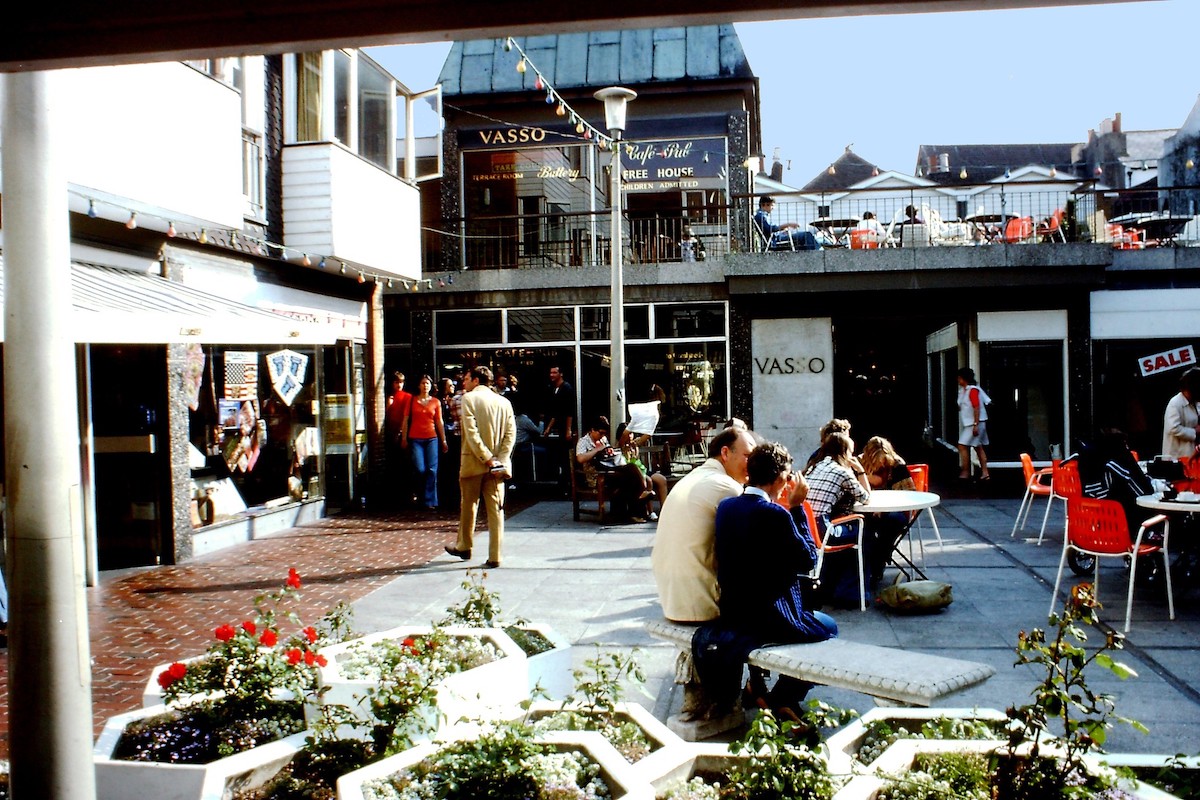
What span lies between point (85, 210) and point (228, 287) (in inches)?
107

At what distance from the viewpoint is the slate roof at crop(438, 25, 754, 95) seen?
58.1 ft

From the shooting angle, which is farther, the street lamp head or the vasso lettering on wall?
the vasso lettering on wall

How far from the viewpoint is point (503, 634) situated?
4.62 meters

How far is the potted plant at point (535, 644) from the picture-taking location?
451 cm

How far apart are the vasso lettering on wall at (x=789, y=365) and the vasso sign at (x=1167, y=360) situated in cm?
499

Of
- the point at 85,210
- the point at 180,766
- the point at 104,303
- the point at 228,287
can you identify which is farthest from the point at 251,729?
the point at 228,287

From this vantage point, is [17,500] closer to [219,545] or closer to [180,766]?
[180,766]

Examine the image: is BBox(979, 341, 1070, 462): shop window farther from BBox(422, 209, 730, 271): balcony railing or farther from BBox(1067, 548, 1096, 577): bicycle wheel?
BBox(1067, 548, 1096, 577): bicycle wheel

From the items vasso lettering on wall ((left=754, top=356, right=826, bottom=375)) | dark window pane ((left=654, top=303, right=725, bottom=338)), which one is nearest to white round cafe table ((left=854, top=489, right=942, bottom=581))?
vasso lettering on wall ((left=754, top=356, right=826, bottom=375))

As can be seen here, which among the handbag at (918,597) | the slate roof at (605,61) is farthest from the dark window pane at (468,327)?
the handbag at (918,597)

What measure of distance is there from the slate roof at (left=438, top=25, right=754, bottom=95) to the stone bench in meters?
14.7

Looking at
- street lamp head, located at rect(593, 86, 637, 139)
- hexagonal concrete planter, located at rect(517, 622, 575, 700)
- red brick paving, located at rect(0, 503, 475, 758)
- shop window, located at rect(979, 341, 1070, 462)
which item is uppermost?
street lamp head, located at rect(593, 86, 637, 139)

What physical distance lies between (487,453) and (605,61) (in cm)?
1151

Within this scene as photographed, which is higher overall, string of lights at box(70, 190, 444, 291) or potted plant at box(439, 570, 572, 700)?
string of lights at box(70, 190, 444, 291)
